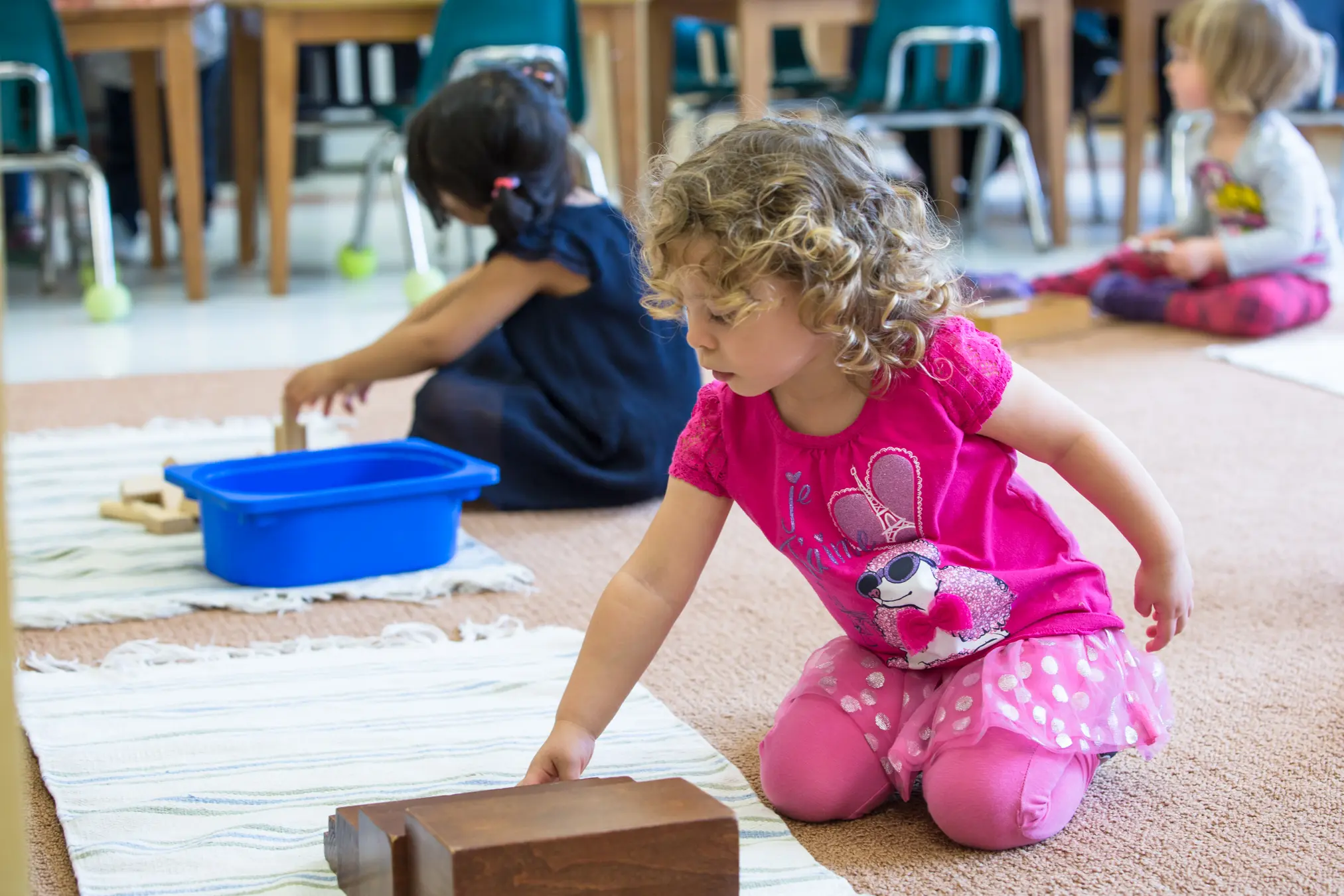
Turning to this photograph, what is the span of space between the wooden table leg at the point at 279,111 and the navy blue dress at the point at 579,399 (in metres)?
1.63

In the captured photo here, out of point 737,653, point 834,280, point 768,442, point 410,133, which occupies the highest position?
point 410,133

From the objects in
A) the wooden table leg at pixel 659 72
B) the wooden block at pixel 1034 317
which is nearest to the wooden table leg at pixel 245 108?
the wooden table leg at pixel 659 72

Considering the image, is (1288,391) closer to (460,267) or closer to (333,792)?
(333,792)

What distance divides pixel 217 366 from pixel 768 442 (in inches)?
69.1

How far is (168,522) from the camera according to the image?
1.54m

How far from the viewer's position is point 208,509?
4.56 ft

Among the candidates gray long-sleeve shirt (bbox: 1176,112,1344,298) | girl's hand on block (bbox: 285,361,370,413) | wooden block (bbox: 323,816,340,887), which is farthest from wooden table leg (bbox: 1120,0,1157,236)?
wooden block (bbox: 323,816,340,887)

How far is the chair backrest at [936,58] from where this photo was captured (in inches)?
127

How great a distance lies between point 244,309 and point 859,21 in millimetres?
1660

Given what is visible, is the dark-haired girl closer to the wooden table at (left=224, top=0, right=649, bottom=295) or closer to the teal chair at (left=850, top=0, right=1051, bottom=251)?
the wooden table at (left=224, top=0, right=649, bottom=295)

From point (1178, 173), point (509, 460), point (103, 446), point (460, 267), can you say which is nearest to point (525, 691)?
point (509, 460)

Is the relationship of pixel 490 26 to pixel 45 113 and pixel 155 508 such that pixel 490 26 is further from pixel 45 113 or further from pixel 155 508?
pixel 155 508

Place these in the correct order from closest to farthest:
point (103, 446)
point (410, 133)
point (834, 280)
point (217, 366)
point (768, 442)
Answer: point (834, 280) < point (768, 442) < point (410, 133) < point (103, 446) < point (217, 366)

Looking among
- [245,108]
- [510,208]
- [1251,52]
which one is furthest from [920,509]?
[245,108]
